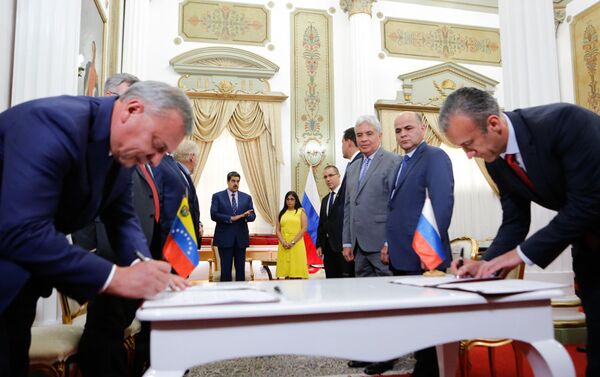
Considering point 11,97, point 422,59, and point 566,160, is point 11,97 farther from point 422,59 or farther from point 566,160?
point 422,59

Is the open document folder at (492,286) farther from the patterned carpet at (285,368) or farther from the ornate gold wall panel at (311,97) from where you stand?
the ornate gold wall panel at (311,97)

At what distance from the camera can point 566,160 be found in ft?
4.97

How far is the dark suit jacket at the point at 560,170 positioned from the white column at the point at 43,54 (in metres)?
2.29

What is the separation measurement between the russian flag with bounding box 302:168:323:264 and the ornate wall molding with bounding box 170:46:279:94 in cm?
177

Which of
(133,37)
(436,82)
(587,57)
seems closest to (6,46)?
(133,37)

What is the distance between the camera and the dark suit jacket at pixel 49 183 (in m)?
1.07

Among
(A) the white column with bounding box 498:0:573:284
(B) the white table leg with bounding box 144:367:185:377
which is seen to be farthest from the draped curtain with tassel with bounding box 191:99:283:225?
(B) the white table leg with bounding box 144:367:185:377

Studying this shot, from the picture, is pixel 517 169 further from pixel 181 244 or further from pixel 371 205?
pixel 371 205

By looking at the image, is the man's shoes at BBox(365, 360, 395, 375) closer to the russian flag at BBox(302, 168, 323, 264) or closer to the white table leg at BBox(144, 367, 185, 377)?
the white table leg at BBox(144, 367, 185, 377)

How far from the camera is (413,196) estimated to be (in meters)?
2.70

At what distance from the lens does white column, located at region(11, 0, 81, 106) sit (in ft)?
8.25

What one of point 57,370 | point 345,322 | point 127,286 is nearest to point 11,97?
point 57,370

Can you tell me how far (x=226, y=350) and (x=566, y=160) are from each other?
1170mm

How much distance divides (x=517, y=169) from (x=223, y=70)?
7085 millimetres
